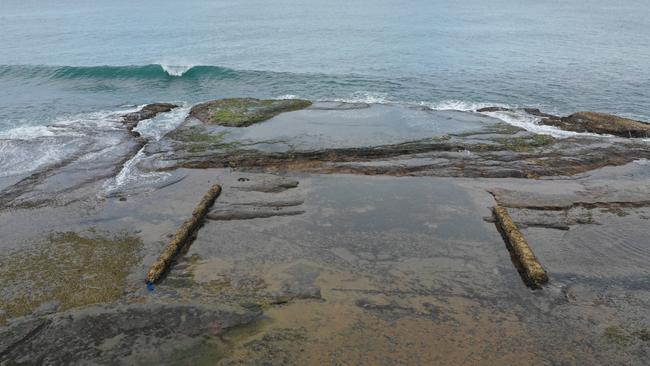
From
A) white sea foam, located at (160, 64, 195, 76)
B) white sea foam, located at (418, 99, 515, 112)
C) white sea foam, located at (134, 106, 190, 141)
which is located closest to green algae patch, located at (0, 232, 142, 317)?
white sea foam, located at (134, 106, 190, 141)

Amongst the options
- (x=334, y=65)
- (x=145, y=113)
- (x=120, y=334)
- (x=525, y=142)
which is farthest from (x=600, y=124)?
(x=145, y=113)

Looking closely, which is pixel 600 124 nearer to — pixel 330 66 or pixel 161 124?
pixel 330 66

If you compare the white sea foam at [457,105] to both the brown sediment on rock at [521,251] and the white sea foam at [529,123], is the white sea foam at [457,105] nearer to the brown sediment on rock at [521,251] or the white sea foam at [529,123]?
the white sea foam at [529,123]

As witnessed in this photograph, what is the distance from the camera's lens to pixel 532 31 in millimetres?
71812

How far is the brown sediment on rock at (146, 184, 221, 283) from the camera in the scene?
13570mm

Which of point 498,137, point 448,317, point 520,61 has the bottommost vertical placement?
point 448,317

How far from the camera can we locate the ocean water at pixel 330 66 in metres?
34.7

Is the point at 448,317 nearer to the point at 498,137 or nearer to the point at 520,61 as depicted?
the point at 498,137

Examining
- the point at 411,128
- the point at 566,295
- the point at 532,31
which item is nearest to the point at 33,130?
the point at 411,128

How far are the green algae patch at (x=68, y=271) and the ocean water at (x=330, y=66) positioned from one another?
52.4ft

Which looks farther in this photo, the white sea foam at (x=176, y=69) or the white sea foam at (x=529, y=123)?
the white sea foam at (x=176, y=69)

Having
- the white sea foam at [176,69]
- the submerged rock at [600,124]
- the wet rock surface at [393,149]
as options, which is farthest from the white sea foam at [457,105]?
the white sea foam at [176,69]

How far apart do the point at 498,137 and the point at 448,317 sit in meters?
15.9

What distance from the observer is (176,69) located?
44.7 m
